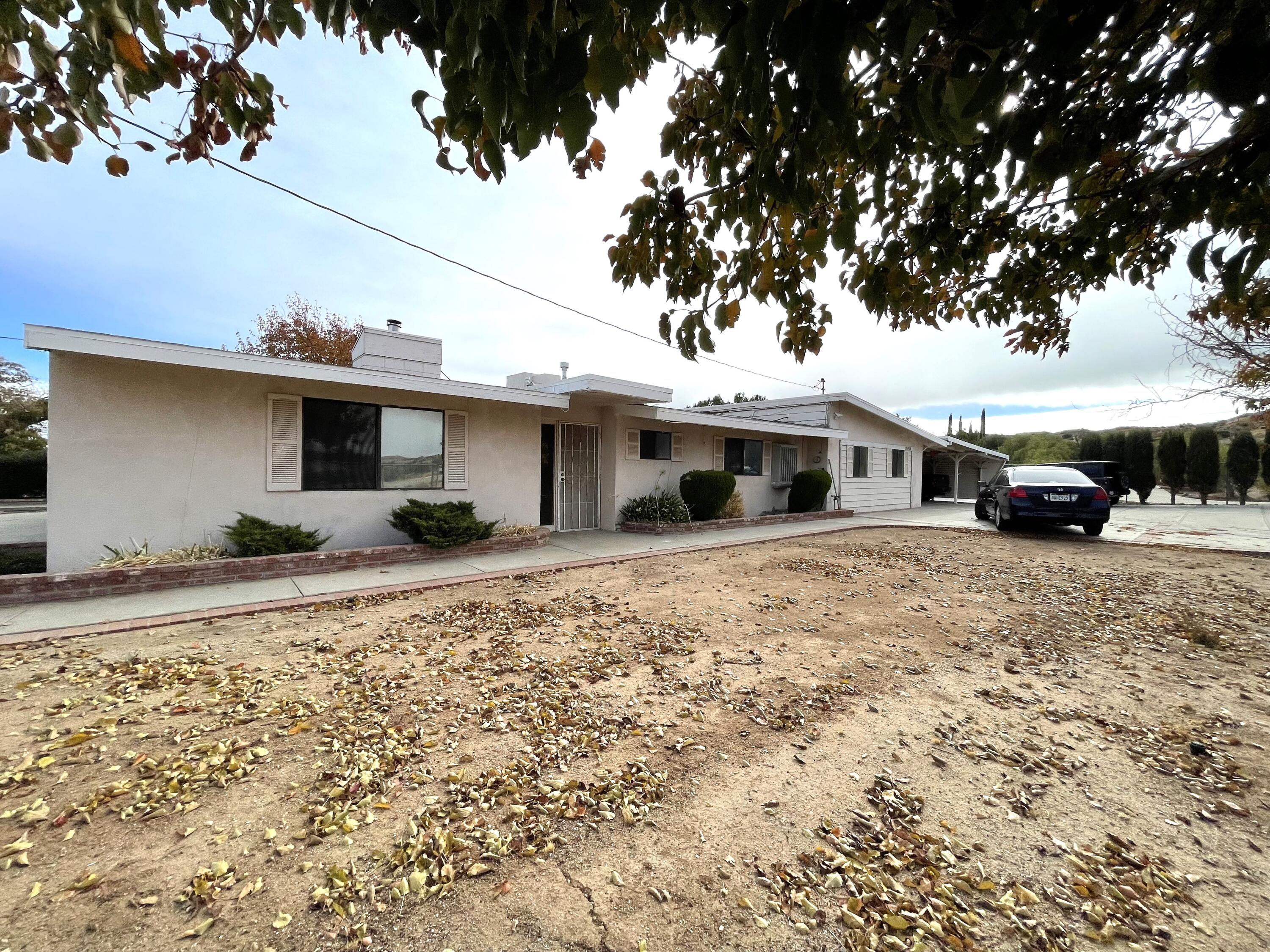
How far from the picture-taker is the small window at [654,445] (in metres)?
11.4

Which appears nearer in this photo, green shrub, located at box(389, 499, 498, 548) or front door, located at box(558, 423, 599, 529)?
green shrub, located at box(389, 499, 498, 548)

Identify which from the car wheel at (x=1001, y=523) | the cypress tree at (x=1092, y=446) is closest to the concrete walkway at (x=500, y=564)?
the car wheel at (x=1001, y=523)

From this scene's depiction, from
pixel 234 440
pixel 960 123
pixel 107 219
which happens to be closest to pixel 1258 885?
pixel 960 123

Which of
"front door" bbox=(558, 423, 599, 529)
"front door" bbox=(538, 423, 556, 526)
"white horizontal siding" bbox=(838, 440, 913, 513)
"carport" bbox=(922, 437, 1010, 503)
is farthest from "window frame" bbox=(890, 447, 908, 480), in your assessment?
"front door" bbox=(538, 423, 556, 526)

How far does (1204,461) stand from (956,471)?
8.67 meters

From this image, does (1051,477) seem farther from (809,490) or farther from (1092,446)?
(1092,446)

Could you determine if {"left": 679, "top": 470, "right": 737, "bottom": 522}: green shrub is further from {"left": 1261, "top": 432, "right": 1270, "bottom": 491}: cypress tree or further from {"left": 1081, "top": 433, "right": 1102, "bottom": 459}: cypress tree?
{"left": 1081, "top": 433, "right": 1102, "bottom": 459}: cypress tree

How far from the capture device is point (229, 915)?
1.59m

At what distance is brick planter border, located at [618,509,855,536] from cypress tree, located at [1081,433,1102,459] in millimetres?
15346

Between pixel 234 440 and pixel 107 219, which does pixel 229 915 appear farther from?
pixel 107 219

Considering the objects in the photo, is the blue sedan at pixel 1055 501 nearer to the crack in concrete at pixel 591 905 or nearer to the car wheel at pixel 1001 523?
the car wheel at pixel 1001 523

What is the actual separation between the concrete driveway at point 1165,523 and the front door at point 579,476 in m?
7.27

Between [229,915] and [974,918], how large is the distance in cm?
237

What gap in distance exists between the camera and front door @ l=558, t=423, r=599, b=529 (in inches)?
418
